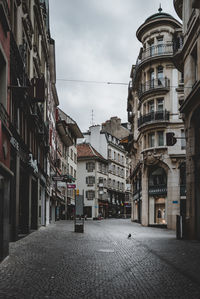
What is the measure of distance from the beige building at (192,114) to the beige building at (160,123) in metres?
13.8

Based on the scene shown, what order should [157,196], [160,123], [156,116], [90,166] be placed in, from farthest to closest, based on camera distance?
[90,166], [157,196], [156,116], [160,123]

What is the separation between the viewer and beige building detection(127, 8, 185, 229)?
3706 centimetres

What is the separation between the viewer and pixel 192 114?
883 inches

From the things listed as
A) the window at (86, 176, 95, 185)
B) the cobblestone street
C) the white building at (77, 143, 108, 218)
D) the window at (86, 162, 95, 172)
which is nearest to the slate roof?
the white building at (77, 143, 108, 218)

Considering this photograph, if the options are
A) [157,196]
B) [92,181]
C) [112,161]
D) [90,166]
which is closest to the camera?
[157,196]

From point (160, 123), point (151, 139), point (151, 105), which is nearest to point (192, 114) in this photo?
point (160, 123)

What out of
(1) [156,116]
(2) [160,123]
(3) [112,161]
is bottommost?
(3) [112,161]

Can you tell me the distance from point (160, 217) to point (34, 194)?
1648 centimetres

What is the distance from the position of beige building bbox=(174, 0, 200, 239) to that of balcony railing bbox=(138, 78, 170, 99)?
47.3ft

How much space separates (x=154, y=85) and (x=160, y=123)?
393cm

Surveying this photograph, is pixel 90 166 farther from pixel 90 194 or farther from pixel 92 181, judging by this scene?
pixel 90 194

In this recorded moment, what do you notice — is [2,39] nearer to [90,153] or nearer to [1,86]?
[1,86]

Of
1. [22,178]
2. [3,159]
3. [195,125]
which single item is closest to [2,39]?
[3,159]

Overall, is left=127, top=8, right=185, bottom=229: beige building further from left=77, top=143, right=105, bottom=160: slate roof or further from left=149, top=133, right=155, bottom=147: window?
left=77, top=143, right=105, bottom=160: slate roof
